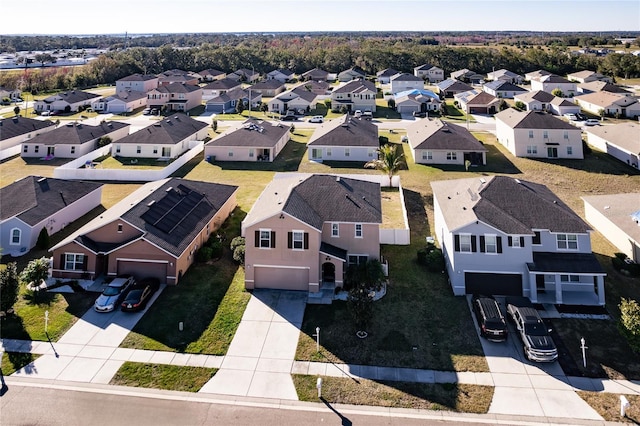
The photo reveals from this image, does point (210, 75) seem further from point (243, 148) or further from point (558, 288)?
Answer: point (558, 288)

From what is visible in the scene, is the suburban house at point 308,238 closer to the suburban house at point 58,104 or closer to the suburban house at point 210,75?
the suburban house at point 58,104

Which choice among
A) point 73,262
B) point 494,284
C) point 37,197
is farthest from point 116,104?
point 494,284

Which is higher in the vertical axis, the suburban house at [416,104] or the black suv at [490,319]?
the suburban house at [416,104]

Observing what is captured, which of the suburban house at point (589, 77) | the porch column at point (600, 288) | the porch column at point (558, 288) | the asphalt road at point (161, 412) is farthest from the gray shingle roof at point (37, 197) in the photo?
the suburban house at point (589, 77)

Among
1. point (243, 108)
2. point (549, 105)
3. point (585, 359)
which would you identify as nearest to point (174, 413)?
point (585, 359)

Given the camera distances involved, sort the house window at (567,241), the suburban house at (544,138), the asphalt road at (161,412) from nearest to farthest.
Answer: the asphalt road at (161,412)
the house window at (567,241)
the suburban house at (544,138)

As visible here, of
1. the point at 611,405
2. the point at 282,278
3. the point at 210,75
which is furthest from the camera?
the point at 210,75
